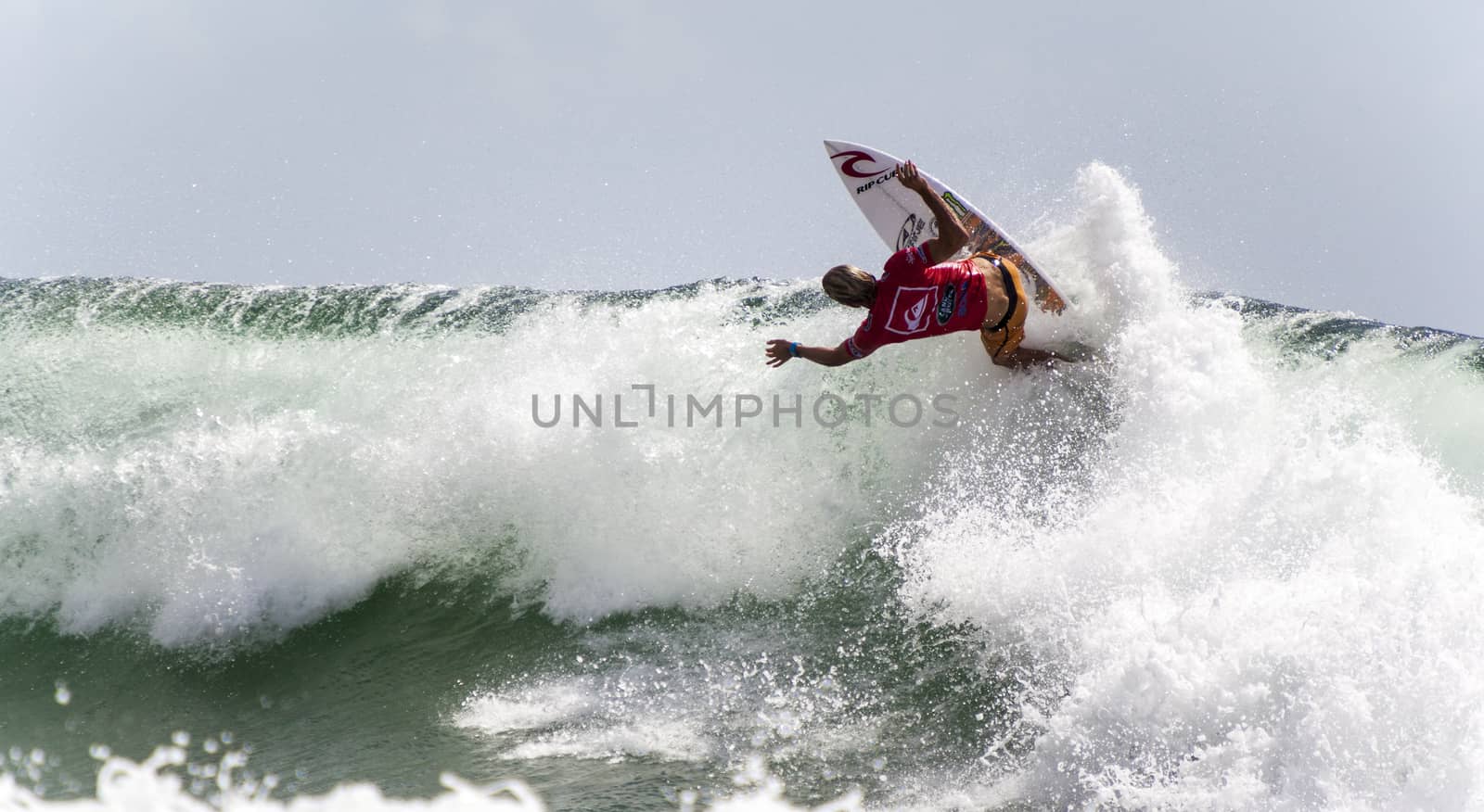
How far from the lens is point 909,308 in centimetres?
488

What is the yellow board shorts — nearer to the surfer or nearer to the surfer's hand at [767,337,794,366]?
the surfer

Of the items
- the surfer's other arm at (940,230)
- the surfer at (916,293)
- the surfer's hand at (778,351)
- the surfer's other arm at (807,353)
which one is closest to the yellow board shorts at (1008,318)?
the surfer at (916,293)

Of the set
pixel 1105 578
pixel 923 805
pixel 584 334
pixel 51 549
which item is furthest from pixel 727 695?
pixel 51 549

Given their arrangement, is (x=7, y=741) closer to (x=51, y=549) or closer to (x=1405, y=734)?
(x=51, y=549)

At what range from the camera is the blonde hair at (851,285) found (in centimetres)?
484

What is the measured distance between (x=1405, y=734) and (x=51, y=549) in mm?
7567

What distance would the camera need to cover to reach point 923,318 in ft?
16.2

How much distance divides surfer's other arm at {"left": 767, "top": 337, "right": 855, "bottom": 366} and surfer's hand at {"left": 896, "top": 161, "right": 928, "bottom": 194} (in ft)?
2.84

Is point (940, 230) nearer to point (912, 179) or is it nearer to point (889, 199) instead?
point (912, 179)

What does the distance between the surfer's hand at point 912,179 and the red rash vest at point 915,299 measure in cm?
30

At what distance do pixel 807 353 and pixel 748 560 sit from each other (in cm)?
131

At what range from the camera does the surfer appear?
4855mm

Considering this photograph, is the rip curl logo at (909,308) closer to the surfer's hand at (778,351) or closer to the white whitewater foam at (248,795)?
the surfer's hand at (778,351)

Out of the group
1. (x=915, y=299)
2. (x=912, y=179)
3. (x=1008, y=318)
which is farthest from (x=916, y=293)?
(x=1008, y=318)
